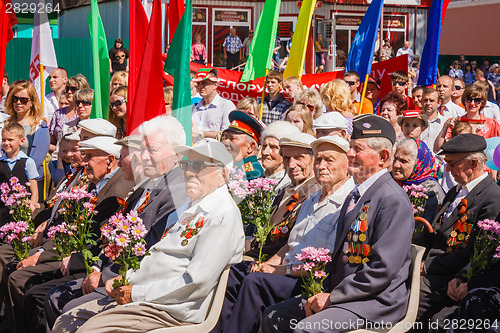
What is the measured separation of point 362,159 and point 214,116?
5066 mm

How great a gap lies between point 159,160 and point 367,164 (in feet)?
5.73

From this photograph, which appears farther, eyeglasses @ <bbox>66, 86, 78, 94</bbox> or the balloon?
eyeglasses @ <bbox>66, 86, 78, 94</bbox>

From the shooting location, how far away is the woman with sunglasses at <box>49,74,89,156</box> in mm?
9836

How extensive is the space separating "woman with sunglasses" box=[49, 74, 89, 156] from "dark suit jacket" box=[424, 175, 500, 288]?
5904 mm

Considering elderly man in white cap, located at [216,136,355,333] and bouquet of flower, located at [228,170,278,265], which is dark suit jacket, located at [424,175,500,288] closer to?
elderly man in white cap, located at [216,136,355,333]

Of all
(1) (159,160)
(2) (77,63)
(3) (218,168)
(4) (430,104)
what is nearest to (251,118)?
(1) (159,160)

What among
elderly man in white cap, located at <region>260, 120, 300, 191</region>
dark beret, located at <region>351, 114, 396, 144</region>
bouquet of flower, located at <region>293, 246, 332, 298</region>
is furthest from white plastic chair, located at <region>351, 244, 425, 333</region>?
elderly man in white cap, located at <region>260, 120, 300, 191</region>

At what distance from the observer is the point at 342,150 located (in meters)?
5.18

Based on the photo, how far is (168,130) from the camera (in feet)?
19.3

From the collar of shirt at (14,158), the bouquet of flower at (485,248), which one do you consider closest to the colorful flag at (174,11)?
the collar of shirt at (14,158)

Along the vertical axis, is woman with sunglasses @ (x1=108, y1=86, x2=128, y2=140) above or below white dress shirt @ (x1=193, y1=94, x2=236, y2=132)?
above

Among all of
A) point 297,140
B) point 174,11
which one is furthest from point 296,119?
point 174,11

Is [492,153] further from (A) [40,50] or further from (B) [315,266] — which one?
(A) [40,50]

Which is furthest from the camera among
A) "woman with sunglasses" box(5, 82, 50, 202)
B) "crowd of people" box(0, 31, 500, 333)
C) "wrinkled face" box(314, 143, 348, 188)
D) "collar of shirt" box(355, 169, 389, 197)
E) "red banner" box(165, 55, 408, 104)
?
"red banner" box(165, 55, 408, 104)
